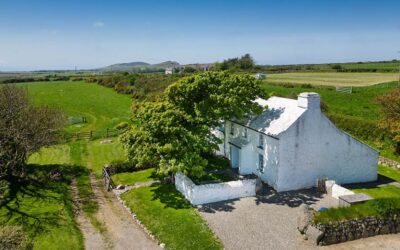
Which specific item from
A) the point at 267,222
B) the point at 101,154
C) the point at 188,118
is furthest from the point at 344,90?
the point at 267,222

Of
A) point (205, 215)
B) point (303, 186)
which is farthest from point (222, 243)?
point (303, 186)

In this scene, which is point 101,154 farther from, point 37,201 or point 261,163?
point 261,163

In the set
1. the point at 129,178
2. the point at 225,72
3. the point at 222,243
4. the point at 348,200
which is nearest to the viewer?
the point at 222,243

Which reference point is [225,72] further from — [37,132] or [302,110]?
[37,132]

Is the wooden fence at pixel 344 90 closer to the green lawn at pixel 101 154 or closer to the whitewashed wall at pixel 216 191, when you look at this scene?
the green lawn at pixel 101 154

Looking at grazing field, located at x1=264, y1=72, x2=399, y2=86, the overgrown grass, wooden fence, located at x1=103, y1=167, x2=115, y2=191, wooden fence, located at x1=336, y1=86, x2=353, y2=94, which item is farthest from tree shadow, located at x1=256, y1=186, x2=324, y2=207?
grazing field, located at x1=264, y1=72, x2=399, y2=86

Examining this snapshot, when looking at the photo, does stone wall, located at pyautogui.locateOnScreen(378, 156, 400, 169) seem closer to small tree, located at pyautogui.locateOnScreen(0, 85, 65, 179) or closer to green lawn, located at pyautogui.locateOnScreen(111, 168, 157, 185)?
green lawn, located at pyautogui.locateOnScreen(111, 168, 157, 185)
